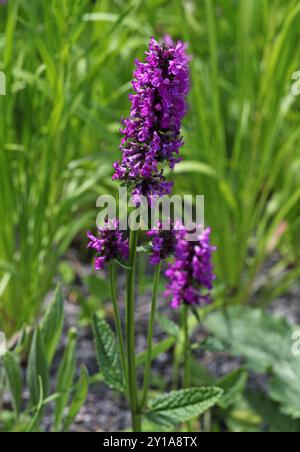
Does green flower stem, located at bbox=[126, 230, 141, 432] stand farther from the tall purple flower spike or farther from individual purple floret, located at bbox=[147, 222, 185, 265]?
the tall purple flower spike

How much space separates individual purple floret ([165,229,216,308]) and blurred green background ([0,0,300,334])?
0.51m

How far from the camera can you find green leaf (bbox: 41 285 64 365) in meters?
1.60

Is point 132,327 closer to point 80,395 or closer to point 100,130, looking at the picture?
point 80,395

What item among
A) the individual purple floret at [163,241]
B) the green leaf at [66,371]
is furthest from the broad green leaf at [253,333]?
the individual purple floret at [163,241]

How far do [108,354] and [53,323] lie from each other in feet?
0.78

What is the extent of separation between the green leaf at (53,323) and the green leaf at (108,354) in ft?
0.58

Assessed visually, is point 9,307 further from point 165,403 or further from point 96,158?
point 165,403

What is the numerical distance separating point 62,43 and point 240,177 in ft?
2.65

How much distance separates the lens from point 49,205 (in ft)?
6.92

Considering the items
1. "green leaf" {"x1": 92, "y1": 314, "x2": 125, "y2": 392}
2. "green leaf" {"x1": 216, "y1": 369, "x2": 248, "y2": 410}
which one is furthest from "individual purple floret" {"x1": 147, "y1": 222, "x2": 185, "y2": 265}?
"green leaf" {"x1": 216, "y1": 369, "x2": 248, "y2": 410}

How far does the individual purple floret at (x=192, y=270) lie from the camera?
146 cm

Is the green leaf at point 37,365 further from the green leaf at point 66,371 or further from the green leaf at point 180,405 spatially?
the green leaf at point 180,405

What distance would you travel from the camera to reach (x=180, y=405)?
4.63ft

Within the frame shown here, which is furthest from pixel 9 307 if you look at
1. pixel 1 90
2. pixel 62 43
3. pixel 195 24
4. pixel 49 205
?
pixel 195 24
